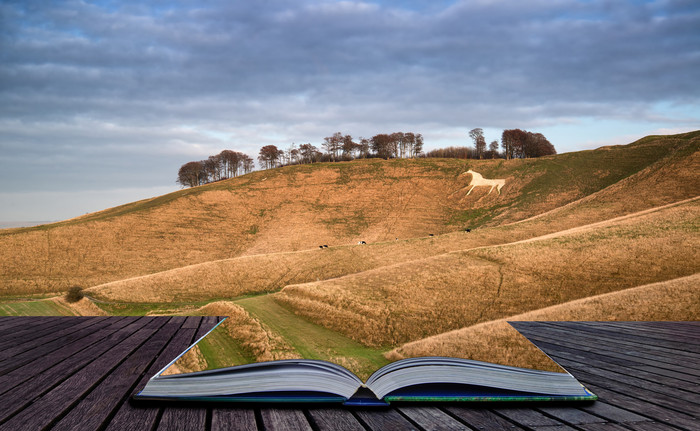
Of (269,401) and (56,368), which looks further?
(56,368)

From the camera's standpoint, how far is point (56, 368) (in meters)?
3.41

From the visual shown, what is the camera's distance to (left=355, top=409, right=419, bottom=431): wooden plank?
2.09 m

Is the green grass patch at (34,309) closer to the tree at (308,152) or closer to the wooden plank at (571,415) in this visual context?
the wooden plank at (571,415)

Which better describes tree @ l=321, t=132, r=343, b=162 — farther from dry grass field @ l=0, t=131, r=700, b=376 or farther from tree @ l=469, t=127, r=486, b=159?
tree @ l=469, t=127, r=486, b=159

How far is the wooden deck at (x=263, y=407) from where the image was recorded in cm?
215

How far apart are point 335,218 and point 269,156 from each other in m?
47.7

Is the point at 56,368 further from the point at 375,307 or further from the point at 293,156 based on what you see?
the point at 293,156

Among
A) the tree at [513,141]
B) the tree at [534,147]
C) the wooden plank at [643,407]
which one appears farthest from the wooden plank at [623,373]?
the tree at [534,147]

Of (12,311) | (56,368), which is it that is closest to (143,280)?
(12,311)

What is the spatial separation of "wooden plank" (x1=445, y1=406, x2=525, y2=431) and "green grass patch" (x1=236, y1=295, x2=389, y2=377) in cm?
546

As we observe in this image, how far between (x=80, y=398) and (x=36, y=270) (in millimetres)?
48403

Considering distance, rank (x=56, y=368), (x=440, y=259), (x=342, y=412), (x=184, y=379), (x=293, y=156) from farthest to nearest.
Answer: (x=293, y=156)
(x=440, y=259)
(x=56, y=368)
(x=184, y=379)
(x=342, y=412)

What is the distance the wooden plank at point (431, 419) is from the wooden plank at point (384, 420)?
0.06m

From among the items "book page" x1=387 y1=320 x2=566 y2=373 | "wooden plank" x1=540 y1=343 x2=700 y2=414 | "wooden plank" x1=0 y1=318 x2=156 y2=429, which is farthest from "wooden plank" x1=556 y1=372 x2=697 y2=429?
"wooden plank" x1=0 y1=318 x2=156 y2=429
